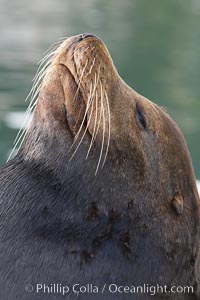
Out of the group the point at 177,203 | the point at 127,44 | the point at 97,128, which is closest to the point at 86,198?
the point at 97,128

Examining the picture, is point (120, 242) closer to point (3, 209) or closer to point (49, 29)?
point (3, 209)

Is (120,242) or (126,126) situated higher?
(126,126)

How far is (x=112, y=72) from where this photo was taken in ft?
14.3

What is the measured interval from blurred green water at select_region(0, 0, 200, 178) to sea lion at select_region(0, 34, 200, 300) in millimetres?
3476

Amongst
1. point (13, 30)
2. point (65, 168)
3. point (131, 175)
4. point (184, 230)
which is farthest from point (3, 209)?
point (13, 30)

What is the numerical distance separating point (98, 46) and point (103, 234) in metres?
0.82

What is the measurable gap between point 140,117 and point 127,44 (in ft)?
29.2

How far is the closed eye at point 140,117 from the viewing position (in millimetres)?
4449

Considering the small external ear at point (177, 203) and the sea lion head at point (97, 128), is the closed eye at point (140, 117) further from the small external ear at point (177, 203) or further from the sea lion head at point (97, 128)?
the small external ear at point (177, 203)

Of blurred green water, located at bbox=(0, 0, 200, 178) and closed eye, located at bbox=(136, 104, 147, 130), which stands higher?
closed eye, located at bbox=(136, 104, 147, 130)

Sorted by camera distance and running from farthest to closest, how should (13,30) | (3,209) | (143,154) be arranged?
(13,30) < (143,154) < (3,209)

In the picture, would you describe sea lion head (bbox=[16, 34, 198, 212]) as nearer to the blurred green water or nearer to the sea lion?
the sea lion

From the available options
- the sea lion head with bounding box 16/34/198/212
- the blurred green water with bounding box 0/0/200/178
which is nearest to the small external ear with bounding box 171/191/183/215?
the sea lion head with bounding box 16/34/198/212

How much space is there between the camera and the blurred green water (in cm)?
981
